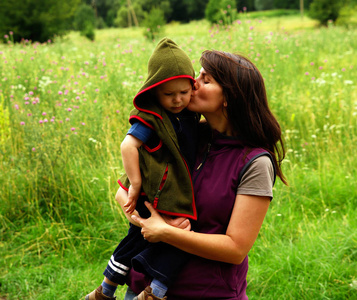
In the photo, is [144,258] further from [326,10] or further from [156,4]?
[156,4]

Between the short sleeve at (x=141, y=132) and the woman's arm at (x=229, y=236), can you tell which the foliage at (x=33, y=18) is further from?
the woman's arm at (x=229, y=236)

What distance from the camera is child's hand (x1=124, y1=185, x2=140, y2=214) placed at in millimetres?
1671

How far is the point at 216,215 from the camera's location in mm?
1604

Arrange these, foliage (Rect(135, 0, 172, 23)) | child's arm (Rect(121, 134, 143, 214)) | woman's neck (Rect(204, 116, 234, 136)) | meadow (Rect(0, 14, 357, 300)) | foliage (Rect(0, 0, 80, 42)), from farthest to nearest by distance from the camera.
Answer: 1. foliage (Rect(135, 0, 172, 23))
2. foliage (Rect(0, 0, 80, 42))
3. meadow (Rect(0, 14, 357, 300))
4. woman's neck (Rect(204, 116, 234, 136))
5. child's arm (Rect(121, 134, 143, 214))

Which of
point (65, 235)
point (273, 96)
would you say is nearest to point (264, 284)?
point (65, 235)

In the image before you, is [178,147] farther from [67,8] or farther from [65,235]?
[67,8]

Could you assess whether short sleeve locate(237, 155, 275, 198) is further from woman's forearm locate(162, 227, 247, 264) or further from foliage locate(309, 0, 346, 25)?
foliage locate(309, 0, 346, 25)

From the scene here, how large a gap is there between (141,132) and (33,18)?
28.7m

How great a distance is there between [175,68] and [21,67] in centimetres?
540

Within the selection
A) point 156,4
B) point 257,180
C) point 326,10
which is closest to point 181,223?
point 257,180

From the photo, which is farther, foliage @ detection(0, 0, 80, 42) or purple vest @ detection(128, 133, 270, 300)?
foliage @ detection(0, 0, 80, 42)

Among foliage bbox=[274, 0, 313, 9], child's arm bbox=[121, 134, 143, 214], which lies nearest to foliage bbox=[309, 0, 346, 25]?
foliage bbox=[274, 0, 313, 9]

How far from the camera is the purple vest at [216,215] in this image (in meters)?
1.59

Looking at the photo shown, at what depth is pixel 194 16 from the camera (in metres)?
58.6
